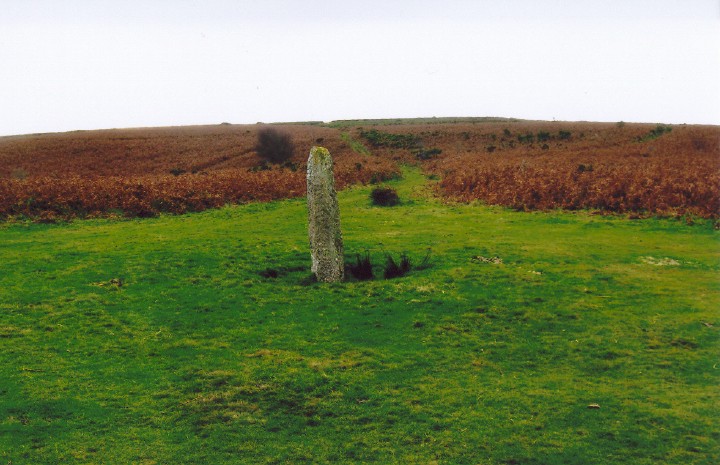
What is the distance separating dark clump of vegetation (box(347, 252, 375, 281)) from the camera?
13.2 meters

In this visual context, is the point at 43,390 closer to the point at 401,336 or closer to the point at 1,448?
the point at 1,448

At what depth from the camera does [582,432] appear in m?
6.54

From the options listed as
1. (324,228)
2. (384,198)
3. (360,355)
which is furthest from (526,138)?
(360,355)

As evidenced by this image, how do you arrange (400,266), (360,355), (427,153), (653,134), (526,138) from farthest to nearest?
(526,138) → (427,153) → (653,134) → (400,266) → (360,355)

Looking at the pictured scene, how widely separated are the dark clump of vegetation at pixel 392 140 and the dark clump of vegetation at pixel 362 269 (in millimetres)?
49092

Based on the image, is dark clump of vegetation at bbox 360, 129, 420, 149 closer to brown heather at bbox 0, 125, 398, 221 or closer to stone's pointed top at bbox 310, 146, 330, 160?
brown heather at bbox 0, 125, 398, 221

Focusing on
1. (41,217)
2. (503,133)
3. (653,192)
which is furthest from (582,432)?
(503,133)

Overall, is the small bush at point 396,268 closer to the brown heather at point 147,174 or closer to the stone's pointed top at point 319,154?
the stone's pointed top at point 319,154

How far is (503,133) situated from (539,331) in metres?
63.2

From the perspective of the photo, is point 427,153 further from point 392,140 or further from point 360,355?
point 360,355

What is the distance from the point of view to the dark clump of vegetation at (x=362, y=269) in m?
13.2

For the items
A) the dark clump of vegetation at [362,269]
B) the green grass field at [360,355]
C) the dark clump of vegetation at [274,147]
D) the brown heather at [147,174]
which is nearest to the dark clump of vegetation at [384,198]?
the brown heather at [147,174]

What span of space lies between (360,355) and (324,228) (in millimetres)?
4420

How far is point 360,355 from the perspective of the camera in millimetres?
8938
